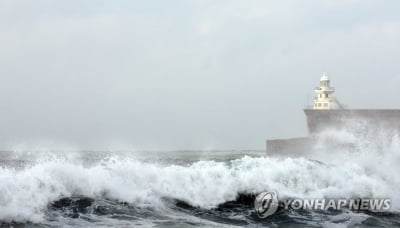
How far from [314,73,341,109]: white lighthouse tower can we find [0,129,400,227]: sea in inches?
1941

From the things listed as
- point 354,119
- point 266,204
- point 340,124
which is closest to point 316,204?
point 266,204

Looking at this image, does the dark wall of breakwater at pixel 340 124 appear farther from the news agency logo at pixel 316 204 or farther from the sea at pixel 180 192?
the news agency logo at pixel 316 204

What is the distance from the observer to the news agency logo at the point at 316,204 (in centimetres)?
1150

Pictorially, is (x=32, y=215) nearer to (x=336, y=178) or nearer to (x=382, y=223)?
(x=382, y=223)

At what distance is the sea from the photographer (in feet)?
31.1

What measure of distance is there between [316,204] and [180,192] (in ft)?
10.7

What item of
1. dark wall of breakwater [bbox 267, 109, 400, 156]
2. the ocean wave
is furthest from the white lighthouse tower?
the ocean wave

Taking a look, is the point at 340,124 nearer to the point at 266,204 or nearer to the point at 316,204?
the point at 316,204

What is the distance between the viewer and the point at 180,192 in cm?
1189

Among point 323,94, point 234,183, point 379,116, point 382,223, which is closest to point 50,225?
point 234,183

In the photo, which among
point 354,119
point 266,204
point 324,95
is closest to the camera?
point 266,204

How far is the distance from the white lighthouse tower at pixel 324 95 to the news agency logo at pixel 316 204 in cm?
5146

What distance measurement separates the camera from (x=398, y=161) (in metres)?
17.5

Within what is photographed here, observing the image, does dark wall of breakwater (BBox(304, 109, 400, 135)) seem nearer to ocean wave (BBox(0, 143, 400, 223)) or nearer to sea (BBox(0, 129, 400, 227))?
ocean wave (BBox(0, 143, 400, 223))
